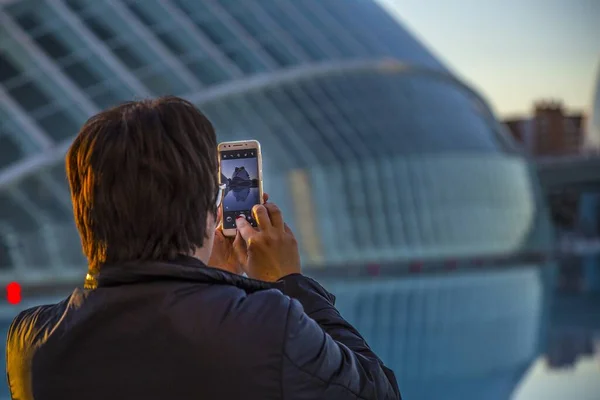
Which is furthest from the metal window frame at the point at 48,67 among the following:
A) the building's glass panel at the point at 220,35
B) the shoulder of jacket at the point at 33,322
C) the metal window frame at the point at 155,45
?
the shoulder of jacket at the point at 33,322

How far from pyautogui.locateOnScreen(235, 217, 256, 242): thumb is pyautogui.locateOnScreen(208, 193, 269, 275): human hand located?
0.05 meters

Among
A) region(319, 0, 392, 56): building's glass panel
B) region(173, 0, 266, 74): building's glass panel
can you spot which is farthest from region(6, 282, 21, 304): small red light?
region(319, 0, 392, 56): building's glass panel

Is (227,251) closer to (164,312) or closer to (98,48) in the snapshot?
(164,312)

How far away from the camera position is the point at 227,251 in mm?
2277

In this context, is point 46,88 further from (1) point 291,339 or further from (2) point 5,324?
(1) point 291,339

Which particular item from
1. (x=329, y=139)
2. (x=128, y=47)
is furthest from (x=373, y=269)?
(x=128, y=47)

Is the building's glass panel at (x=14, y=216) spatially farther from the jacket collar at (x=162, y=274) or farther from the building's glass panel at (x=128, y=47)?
the jacket collar at (x=162, y=274)

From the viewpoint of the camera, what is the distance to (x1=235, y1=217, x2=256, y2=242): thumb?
2.09 m

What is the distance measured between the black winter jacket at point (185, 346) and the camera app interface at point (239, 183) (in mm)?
462

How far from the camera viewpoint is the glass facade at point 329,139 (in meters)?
17.1

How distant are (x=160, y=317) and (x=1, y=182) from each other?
19332 millimetres

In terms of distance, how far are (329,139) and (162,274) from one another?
28.3 m

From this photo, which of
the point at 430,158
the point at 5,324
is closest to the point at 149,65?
the point at 5,324

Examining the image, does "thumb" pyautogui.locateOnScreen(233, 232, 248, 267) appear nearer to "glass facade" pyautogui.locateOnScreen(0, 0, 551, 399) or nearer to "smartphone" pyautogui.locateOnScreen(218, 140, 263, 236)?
"smartphone" pyautogui.locateOnScreen(218, 140, 263, 236)
